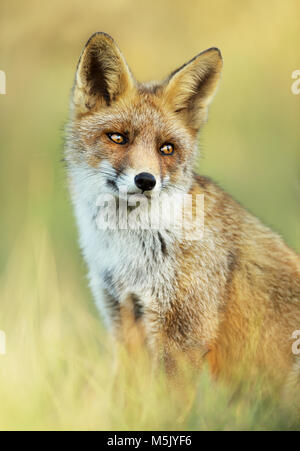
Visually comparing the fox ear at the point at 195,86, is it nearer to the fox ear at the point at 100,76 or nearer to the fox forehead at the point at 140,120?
the fox forehead at the point at 140,120

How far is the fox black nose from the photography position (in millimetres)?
3389

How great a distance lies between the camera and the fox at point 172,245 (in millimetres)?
3525

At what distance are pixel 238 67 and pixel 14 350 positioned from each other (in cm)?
613

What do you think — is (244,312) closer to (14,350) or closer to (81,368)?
(81,368)

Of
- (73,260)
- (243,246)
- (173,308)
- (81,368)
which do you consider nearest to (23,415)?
(81,368)

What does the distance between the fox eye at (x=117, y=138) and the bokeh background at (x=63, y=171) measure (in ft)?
2.20

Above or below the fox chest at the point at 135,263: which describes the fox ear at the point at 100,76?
above

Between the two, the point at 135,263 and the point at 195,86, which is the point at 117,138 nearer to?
the point at 195,86

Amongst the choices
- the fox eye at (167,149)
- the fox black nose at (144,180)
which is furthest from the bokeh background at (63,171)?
the fox black nose at (144,180)

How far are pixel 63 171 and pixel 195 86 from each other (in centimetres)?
126

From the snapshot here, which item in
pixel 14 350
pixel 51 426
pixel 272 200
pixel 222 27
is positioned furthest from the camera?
pixel 272 200

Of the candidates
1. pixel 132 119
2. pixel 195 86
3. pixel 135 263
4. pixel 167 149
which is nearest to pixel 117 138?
pixel 132 119

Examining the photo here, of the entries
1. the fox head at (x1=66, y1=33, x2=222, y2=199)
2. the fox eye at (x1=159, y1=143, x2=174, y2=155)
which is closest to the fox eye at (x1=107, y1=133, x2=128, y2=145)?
the fox head at (x1=66, y1=33, x2=222, y2=199)

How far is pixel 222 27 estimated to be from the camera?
679cm
